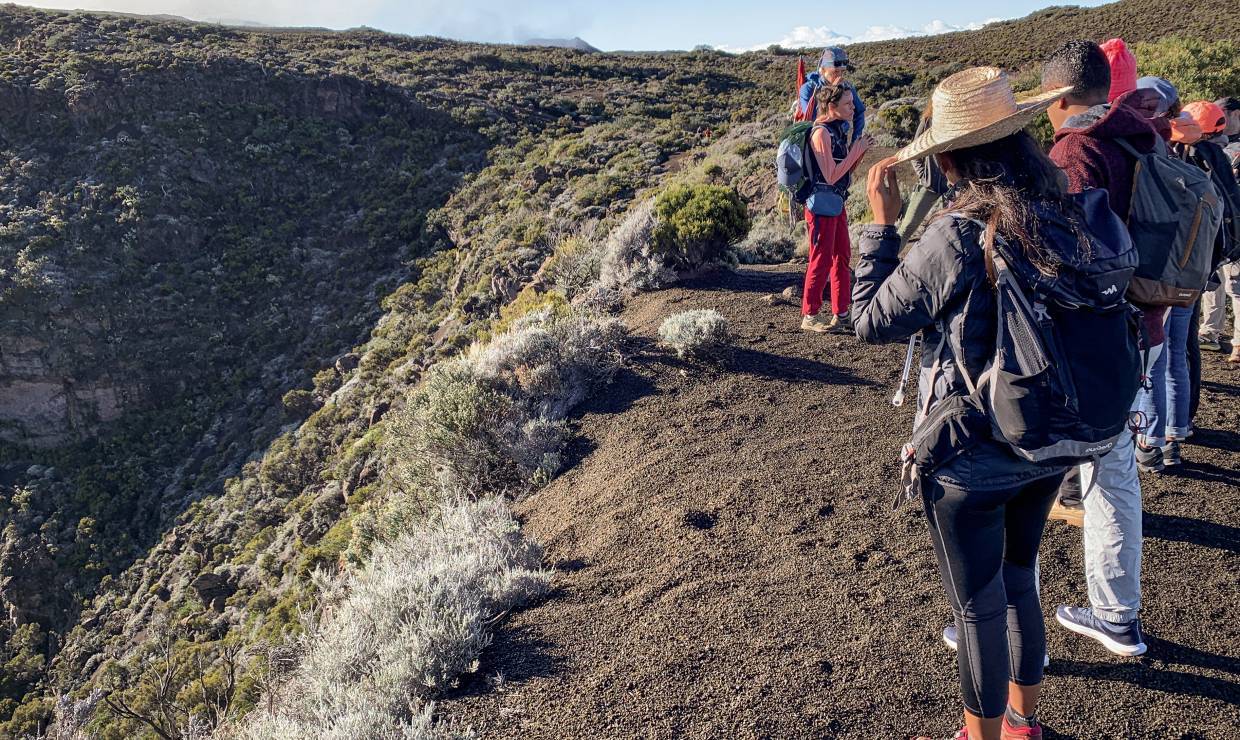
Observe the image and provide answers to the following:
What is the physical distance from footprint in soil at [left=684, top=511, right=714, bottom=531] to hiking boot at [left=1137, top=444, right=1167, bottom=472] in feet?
7.15

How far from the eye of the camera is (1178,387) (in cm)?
347

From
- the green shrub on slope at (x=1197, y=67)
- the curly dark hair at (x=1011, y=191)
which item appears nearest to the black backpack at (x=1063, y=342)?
the curly dark hair at (x=1011, y=191)

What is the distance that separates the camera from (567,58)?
39.7m

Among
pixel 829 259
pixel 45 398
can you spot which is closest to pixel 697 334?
pixel 829 259

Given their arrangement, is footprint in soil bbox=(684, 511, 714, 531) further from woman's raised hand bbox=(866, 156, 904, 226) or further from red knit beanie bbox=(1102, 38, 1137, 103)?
red knit beanie bbox=(1102, 38, 1137, 103)

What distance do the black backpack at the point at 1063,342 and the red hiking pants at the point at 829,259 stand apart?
3.06m

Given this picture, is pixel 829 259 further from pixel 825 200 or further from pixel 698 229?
pixel 698 229

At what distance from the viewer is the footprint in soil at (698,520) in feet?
11.6

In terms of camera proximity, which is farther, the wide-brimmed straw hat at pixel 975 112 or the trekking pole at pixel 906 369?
the trekking pole at pixel 906 369

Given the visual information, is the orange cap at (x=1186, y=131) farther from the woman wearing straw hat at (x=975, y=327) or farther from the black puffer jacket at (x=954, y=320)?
the black puffer jacket at (x=954, y=320)

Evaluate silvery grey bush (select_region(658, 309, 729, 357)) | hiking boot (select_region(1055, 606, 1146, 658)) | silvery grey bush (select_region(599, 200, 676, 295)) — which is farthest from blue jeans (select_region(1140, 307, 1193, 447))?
silvery grey bush (select_region(599, 200, 676, 295))

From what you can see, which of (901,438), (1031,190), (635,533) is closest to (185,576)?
(635,533)

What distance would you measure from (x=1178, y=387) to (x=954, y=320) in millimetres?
2739

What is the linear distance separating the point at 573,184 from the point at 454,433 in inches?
615
